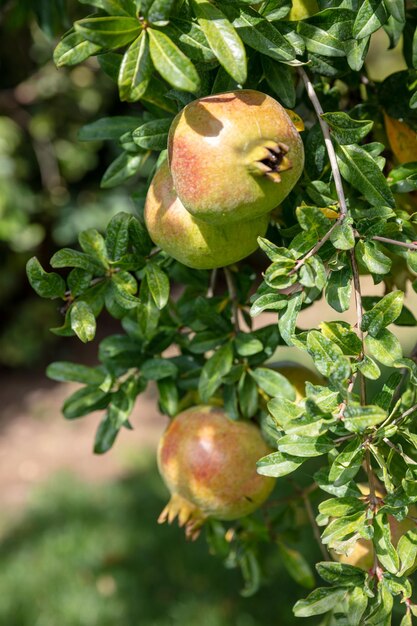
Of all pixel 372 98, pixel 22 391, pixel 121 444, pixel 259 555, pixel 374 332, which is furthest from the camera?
pixel 22 391

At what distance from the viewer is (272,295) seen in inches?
30.9

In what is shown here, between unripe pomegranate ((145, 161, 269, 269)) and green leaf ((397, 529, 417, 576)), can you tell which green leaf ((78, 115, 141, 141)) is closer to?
unripe pomegranate ((145, 161, 269, 269))

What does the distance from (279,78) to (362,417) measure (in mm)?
400

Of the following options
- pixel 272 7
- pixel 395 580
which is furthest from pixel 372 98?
pixel 395 580

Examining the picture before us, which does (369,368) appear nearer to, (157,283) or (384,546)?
(384,546)

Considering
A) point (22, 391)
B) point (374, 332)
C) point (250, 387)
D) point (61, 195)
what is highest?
point (374, 332)

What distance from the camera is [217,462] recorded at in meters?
1.06

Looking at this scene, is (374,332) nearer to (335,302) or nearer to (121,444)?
(335,302)

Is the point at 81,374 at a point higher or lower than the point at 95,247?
lower

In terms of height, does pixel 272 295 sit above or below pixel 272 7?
below

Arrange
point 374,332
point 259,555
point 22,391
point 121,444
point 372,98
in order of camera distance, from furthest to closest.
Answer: point 22,391 < point 121,444 < point 259,555 < point 372,98 < point 374,332

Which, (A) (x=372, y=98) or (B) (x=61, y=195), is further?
(B) (x=61, y=195)

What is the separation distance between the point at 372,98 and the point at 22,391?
147 inches

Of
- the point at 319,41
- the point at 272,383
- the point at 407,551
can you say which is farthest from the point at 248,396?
the point at 319,41
